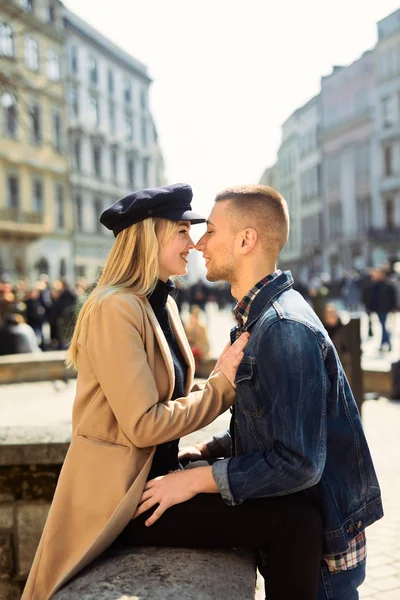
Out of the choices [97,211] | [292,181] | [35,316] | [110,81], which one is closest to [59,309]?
[35,316]

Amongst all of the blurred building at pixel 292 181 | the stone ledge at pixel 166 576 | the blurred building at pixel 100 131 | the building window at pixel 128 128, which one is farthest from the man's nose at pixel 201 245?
the blurred building at pixel 292 181

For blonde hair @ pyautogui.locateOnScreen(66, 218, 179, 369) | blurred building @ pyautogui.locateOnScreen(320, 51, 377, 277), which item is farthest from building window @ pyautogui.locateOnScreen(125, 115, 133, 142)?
blonde hair @ pyautogui.locateOnScreen(66, 218, 179, 369)

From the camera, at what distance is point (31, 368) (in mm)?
11453

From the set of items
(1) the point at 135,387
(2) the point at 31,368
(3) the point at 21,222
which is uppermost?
(3) the point at 21,222

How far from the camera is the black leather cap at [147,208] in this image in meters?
2.72

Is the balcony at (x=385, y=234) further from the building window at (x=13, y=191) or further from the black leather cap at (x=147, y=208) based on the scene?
the black leather cap at (x=147, y=208)

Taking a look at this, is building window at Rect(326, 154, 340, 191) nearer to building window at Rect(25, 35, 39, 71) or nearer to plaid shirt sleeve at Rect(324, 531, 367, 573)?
building window at Rect(25, 35, 39, 71)

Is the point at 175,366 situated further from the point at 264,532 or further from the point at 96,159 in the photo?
the point at 96,159

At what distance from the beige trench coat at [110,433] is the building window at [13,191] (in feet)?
128

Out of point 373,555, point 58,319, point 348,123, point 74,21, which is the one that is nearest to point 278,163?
point 348,123

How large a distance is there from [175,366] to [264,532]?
70 centimetres

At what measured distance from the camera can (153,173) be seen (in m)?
61.3

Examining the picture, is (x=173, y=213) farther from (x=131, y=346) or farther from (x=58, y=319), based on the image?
(x=58, y=319)

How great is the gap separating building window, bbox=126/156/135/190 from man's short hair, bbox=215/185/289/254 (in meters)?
55.2
